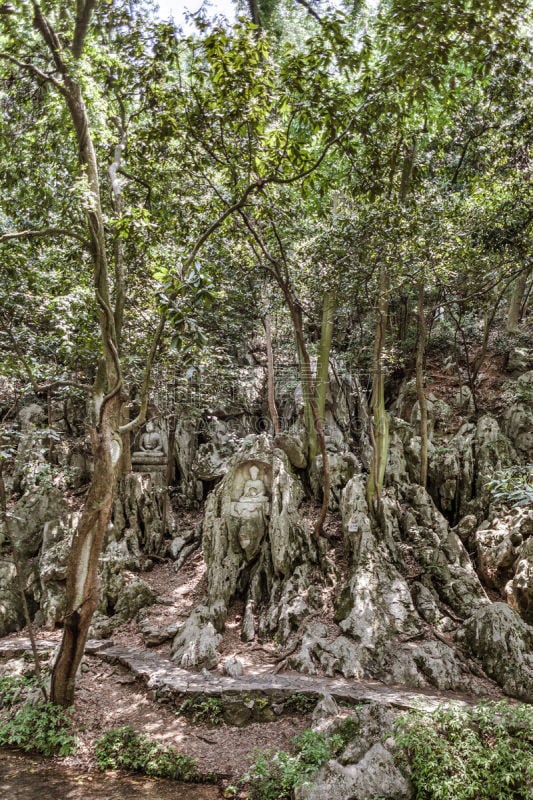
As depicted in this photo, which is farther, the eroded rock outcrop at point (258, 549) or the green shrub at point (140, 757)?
the eroded rock outcrop at point (258, 549)

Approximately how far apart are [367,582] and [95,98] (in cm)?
899

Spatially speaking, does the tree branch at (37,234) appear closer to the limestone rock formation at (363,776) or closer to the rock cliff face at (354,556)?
the rock cliff face at (354,556)

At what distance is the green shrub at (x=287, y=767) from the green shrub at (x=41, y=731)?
251 centimetres

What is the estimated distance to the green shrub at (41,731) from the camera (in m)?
5.88

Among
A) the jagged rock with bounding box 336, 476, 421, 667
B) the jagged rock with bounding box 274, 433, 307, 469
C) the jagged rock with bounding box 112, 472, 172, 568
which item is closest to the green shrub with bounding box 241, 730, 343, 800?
the jagged rock with bounding box 336, 476, 421, 667

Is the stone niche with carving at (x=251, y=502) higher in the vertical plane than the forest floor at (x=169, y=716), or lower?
higher

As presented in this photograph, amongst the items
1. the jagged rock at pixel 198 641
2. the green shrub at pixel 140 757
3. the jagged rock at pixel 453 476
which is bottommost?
the green shrub at pixel 140 757

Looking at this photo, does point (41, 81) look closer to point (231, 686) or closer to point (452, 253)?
point (452, 253)

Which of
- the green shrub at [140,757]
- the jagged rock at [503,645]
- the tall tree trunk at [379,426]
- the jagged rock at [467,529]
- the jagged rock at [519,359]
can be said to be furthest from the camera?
the jagged rock at [519,359]

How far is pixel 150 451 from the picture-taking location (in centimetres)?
1458

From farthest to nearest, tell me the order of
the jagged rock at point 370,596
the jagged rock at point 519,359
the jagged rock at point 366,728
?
the jagged rock at point 519,359
the jagged rock at point 370,596
the jagged rock at point 366,728

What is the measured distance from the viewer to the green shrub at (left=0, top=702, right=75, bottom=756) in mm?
5883

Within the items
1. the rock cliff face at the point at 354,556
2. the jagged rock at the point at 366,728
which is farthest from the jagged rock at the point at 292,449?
the jagged rock at the point at 366,728

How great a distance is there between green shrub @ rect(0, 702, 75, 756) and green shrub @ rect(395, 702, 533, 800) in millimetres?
4344
